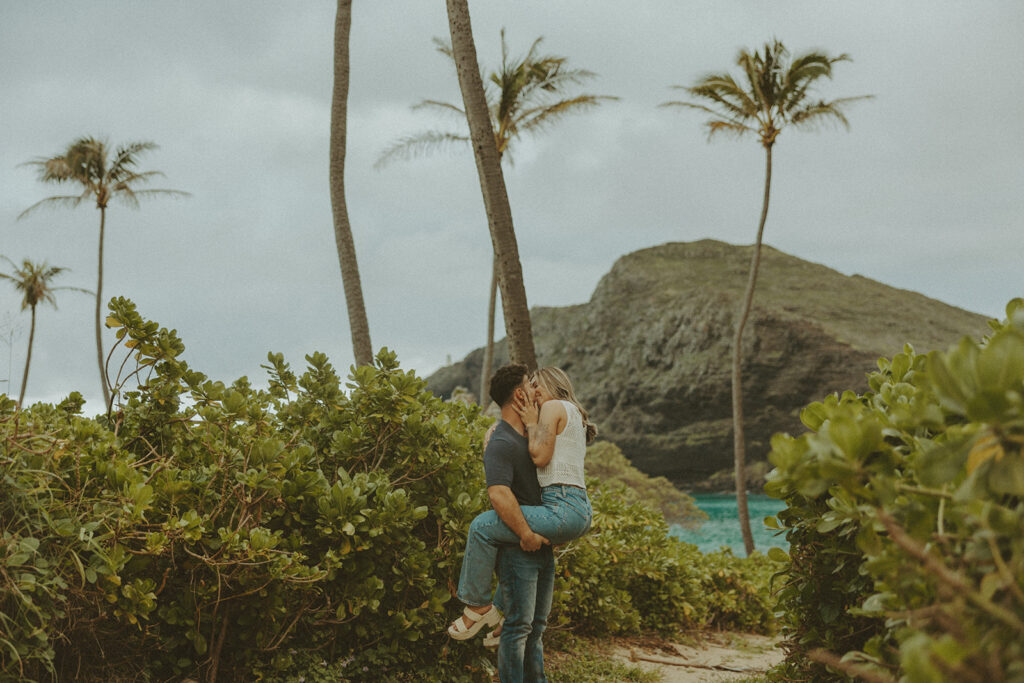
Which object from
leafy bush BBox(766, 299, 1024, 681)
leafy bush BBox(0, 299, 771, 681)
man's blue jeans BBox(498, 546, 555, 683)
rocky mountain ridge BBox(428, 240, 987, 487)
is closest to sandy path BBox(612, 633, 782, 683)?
leafy bush BBox(0, 299, 771, 681)

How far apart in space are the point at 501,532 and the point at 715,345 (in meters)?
64.7

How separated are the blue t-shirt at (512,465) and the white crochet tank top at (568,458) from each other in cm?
7

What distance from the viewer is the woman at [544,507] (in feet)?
12.3

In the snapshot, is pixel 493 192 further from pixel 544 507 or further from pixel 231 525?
pixel 231 525

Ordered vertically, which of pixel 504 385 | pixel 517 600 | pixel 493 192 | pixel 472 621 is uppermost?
pixel 493 192

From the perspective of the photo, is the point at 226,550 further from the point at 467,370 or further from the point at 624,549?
the point at 467,370

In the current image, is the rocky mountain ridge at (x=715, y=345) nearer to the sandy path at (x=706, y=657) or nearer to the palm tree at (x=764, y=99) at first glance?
the palm tree at (x=764, y=99)

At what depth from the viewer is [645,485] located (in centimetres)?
2109

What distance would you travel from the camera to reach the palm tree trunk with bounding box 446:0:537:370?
594 cm

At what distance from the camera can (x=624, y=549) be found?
7246 millimetres

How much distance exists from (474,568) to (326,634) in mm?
962

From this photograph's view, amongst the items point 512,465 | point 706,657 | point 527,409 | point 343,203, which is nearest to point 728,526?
point 706,657

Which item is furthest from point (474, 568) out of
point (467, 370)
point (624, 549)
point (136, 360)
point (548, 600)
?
point (467, 370)

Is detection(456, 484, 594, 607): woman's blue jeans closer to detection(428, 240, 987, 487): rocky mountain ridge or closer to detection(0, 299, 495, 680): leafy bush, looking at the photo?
detection(0, 299, 495, 680): leafy bush
